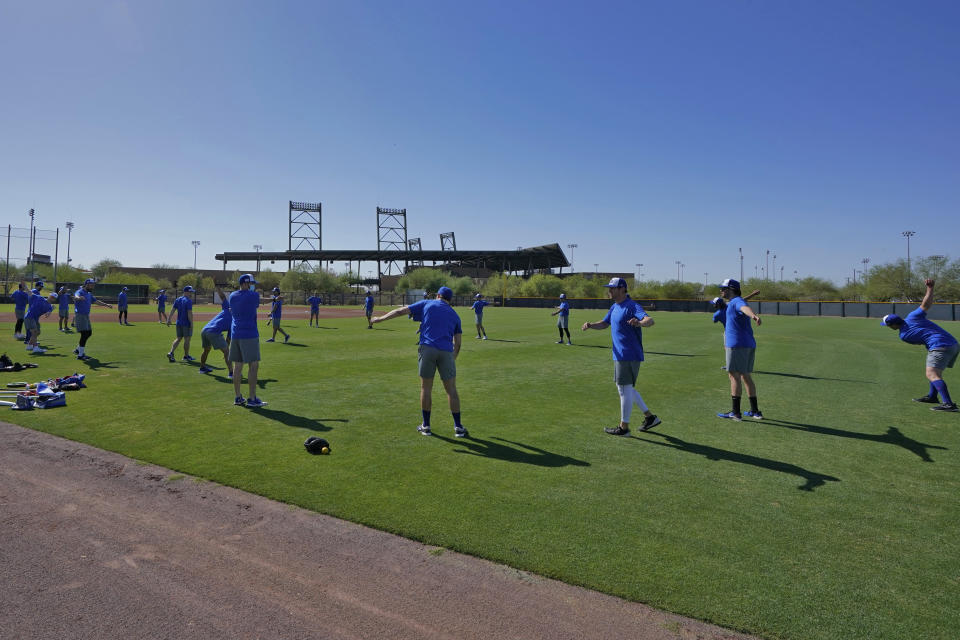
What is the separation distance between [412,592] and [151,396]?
7849 millimetres

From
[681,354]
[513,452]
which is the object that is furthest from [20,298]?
[681,354]

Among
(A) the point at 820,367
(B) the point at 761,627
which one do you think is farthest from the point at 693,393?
(B) the point at 761,627

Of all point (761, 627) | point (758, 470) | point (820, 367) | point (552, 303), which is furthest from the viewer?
point (552, 303)

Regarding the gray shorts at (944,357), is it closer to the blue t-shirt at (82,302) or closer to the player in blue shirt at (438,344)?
the player in blue shirt at (438,344)

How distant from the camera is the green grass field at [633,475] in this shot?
3320 millimetres

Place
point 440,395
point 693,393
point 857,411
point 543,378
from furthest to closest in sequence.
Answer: point 543,378, point 693,393, point 440,395, point 857,411

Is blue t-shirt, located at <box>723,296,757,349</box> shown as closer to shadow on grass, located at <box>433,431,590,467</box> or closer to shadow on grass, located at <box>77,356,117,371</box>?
shadow on grass, located at <box>433,431,590,467</box>

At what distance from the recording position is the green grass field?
3.32 metres

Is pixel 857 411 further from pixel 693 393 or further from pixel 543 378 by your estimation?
pixel 543 378

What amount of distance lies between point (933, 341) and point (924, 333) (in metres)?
0.18

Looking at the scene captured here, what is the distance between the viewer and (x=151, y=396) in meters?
8.98

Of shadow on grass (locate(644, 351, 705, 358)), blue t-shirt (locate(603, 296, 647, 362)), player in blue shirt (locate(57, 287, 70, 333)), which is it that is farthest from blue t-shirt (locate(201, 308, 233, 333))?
shadow on grass (locate(644, 351, 705, 358))

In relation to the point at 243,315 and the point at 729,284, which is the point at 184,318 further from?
the point at 729,284

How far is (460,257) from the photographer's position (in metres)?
98.1
